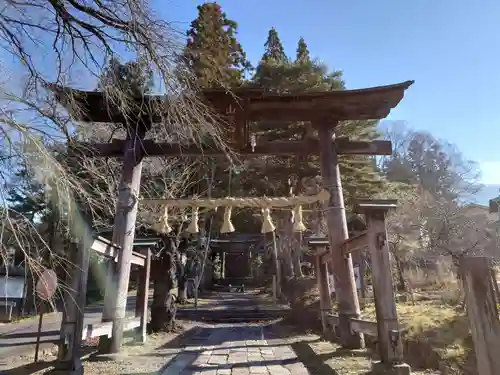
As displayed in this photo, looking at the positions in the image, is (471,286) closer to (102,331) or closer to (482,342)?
(482,342)

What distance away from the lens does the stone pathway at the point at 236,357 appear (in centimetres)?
502

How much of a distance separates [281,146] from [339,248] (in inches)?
90.4

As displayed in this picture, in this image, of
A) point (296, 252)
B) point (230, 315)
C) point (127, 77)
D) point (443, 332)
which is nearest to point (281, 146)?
point (127, 77)

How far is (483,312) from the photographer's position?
2.45m

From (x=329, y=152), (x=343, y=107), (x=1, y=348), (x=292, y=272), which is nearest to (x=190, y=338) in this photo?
(x=1, y=348)

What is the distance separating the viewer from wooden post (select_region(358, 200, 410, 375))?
4.12 meters

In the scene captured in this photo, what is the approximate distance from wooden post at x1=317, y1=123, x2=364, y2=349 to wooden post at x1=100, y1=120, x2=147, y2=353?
3496mm

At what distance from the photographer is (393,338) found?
4164mm

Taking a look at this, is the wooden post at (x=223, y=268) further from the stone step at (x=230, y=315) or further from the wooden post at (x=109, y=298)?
the wooden post at (x=109, y=298)

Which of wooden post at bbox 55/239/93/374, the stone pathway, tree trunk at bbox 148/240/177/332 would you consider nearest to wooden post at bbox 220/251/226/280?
tree trunk at bbox 148/240/177/332

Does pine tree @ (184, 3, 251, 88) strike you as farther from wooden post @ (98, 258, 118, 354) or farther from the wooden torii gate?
wooden post @ (98, 258, 118, 354)

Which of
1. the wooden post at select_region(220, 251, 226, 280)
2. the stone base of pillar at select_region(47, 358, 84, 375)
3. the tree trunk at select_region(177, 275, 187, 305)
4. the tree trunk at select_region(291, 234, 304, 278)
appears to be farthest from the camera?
the wooden post at select_region(220, 251, 226, 280)

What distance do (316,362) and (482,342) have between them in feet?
11.3

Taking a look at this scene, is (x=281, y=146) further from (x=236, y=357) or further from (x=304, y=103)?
(x=236, y=357)
